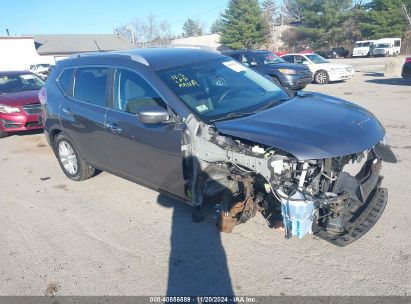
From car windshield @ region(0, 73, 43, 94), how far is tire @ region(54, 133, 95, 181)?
5.32 meters

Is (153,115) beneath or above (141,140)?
above

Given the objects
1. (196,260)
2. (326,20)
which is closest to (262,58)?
(196,260)

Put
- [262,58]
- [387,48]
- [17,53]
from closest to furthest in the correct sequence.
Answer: [262,58] < [387,48] < [17,53]

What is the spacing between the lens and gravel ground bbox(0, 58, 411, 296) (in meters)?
3.10

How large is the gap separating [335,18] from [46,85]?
57.8 meters

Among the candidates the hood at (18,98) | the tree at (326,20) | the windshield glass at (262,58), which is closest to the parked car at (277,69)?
the windshield glass at (262,58)

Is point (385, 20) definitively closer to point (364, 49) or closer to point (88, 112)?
point (364, 49)

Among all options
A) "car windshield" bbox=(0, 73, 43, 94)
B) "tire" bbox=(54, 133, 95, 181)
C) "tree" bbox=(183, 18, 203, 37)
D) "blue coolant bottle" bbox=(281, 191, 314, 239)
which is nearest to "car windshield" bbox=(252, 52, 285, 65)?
"car windshield" bbox=(0, 73, 43, 94)

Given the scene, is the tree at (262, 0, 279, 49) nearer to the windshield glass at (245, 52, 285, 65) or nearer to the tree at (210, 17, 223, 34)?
the tree at (210, 17, 223, 34)

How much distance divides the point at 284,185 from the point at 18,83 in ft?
31.5

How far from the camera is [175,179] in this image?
3.92m

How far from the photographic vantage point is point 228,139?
11.4ft

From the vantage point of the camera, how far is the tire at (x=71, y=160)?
547 centimetres

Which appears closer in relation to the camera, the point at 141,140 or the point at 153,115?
the point at 153,115
